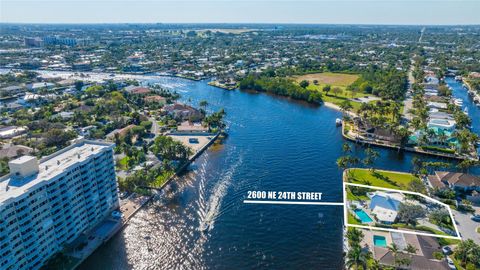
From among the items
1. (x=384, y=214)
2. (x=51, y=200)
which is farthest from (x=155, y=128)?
(x=384, y=214)

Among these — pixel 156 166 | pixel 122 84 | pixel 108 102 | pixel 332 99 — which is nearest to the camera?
pixel 156 166

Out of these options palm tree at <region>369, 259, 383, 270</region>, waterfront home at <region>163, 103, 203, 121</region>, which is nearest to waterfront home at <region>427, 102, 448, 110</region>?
waterfront home at <region>163, 103, 203, 121</region>

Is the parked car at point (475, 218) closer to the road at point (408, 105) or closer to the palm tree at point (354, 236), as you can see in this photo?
the palm tree at point (354, 236)

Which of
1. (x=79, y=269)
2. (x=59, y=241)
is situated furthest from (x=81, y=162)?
(x=79, y=269)

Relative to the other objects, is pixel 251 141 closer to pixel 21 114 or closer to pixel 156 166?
pixel 156 166

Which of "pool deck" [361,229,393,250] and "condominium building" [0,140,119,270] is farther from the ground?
"condominium building" [0,140,119,270]

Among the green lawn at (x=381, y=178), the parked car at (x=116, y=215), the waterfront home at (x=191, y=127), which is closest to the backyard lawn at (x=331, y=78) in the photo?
the waterfront home at (x=191, y=127)

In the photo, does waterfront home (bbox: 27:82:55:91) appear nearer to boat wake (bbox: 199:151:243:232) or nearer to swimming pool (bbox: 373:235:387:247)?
boat wake (bbox: 199:151:243:232)

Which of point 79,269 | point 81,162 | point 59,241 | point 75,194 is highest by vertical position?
point 81,162
